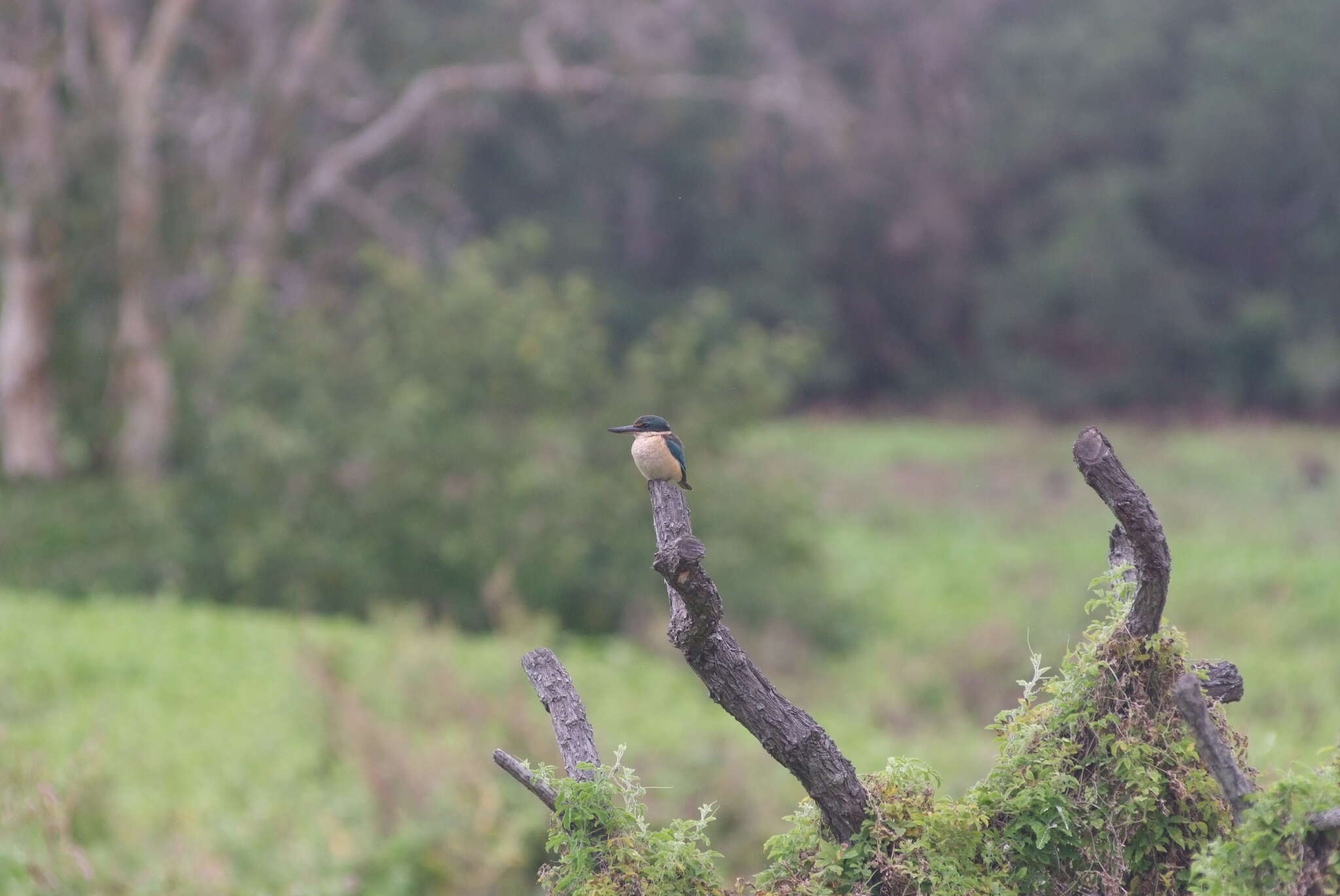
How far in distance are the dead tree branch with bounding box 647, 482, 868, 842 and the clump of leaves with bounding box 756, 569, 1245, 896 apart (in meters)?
0.07

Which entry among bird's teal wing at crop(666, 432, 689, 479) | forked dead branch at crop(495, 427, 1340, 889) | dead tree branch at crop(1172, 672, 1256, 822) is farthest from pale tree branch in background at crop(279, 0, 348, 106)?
dead tree branch at crop(1172, 672, 1256, 822)

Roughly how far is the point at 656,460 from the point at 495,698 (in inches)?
246

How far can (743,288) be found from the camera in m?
30.7

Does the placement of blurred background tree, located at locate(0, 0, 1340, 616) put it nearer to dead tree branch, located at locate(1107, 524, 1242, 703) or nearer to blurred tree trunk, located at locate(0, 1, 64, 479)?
blurred tree trunk, located at locate(0, 1, 64, 479)

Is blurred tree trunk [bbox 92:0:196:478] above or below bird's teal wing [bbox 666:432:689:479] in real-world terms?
above

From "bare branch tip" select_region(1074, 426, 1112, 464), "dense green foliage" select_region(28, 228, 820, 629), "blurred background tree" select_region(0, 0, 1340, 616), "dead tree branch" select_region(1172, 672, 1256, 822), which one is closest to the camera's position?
"dead tree branch" select_region(1172, 672, 1256, 822)

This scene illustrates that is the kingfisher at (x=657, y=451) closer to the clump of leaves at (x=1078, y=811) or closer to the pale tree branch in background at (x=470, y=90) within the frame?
the clump of leaves at (x=1078, y=811)

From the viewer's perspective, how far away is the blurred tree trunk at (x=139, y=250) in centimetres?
1652

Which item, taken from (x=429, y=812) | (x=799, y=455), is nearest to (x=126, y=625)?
(x=429, y=812)

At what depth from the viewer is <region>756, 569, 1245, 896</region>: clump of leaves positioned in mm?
2137

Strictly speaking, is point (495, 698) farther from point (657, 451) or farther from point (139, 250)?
point (139, 250)

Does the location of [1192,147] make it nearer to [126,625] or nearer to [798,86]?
[798,86]

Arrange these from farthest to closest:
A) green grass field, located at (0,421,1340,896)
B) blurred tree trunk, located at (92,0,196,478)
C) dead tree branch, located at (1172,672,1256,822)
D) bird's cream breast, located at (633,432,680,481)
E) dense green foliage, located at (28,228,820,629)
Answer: blurred tree trunk, located at (92,0,196,478), dense green foliage, located at (28,228,820,629), green grass field, located at (0,421,1340,896), bird's cream breast, located at (633,432,680,481), dead tree branch, located at (1172,672,1256,822)

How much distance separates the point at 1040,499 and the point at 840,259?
14.7m
